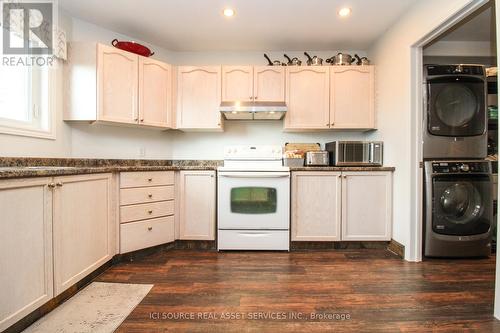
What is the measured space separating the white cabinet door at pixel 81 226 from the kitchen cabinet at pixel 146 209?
127 mm

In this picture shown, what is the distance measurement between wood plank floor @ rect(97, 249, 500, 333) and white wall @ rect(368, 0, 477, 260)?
1.47ft

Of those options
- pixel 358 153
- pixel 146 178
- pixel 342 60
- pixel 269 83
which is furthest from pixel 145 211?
pixel 342 60

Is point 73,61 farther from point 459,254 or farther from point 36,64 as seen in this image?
point 459,254

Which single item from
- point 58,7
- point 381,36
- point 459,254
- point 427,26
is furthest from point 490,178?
point 58,7

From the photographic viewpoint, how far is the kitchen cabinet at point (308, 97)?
2.83m

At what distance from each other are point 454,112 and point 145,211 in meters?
3.00

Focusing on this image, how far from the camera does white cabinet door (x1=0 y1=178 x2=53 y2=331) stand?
117cm

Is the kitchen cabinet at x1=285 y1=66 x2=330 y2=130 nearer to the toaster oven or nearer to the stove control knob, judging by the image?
the toaster oven

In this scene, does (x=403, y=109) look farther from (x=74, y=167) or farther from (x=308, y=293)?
(x=74, y=167)

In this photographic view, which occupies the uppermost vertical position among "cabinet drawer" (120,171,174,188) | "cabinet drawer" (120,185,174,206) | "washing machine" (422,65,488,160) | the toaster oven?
"washing machine" (422,65,488,160)

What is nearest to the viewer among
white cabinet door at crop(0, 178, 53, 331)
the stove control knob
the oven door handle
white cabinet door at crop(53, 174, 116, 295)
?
white cabinet door at crop(0, 178, 53, 331)

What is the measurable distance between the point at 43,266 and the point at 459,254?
10.5 ft

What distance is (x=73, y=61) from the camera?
91.2 inches

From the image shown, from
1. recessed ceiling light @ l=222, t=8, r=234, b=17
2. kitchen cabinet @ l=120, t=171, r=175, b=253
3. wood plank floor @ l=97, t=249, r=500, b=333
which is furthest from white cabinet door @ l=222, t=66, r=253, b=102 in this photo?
wood plank floor @ l=97, t=249, r=500, b=333
